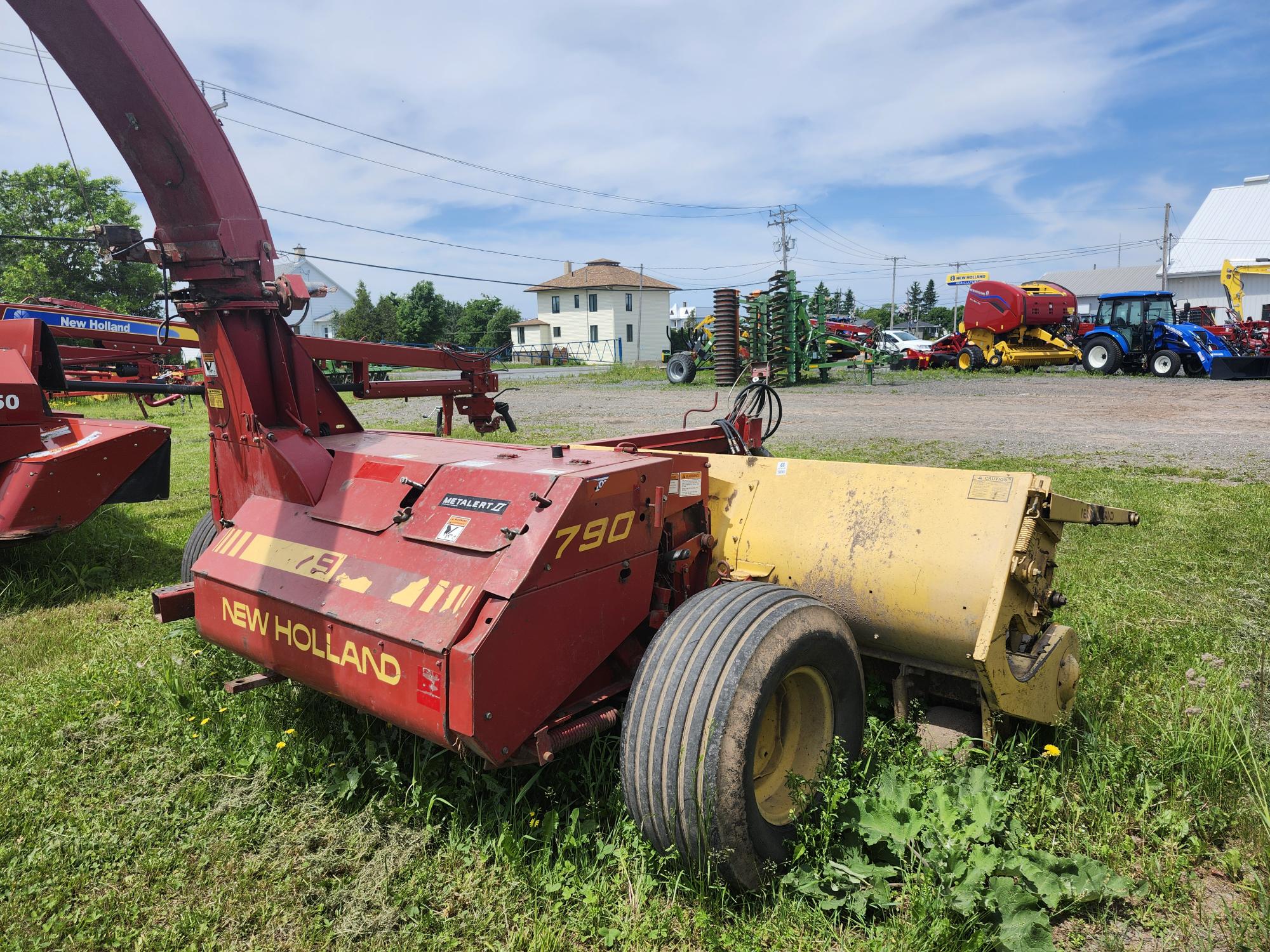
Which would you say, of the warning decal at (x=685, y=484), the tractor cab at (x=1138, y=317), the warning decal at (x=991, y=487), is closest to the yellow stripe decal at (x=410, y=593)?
the warning decal at (x=685, y=484)

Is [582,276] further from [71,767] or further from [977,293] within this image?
[71,767]

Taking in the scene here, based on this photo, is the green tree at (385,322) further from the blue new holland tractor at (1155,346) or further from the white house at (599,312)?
the blue new holland tractor at (1155,346)

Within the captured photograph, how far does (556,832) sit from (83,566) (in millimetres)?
4847

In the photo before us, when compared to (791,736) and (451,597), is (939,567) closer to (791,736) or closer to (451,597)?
(791,736)

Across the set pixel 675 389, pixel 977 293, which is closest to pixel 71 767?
pixel 675 389

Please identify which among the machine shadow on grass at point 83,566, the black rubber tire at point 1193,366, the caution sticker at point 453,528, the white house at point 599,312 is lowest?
the machine shadow on grass at point 83,566

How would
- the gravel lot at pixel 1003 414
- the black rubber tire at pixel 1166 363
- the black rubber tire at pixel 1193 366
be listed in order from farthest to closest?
1. the black rubber tire at pixel 1193 366
2. the black rubber tire at pixel 1166 363
3. the gravel lot at pixel 1003 414

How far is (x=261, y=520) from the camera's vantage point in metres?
3.36

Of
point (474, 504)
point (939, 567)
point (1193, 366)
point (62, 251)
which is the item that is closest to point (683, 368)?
point (1193, 366)

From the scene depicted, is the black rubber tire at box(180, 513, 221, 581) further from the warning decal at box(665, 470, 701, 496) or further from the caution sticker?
the warning decal at box(665, 470, 701, 496)

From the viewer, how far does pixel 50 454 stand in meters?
5.24

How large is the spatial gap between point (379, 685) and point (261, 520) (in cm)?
121

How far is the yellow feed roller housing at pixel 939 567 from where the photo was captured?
9.78ft

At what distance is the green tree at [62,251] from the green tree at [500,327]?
24777 millimetres
